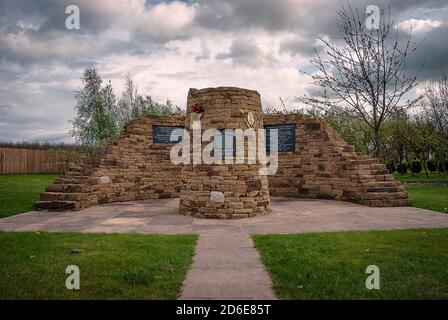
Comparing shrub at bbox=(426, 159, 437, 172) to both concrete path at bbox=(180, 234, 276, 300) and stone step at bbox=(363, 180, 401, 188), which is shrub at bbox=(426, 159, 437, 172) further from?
concrete path at bbox=(180, 234, 276, 300)

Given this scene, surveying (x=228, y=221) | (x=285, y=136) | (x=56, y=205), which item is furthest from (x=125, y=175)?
(x=285, y=136)

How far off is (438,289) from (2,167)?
101 feet

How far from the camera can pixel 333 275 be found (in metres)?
4.00

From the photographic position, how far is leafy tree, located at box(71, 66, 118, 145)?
22.5 metres

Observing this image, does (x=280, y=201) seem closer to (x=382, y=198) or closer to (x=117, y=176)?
(x=382, y=198)

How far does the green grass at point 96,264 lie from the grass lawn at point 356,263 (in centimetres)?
129

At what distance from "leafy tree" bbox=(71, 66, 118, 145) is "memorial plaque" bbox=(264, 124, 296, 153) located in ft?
42.2

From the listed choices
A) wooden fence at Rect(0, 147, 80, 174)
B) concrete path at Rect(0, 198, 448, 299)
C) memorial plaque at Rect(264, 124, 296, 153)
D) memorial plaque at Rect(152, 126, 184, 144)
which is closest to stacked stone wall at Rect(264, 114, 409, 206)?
memorial plaque at Rect(264, 124, 296, 153)

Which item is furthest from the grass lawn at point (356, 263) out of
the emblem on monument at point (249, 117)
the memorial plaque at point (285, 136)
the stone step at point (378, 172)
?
the memorial plaque at point (285, 136)

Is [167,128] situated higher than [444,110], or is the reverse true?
[444,110]

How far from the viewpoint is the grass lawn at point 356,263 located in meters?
3.52

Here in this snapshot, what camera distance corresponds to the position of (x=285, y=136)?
515 inches
